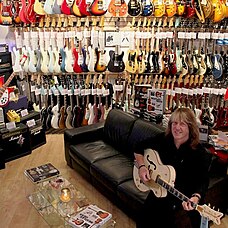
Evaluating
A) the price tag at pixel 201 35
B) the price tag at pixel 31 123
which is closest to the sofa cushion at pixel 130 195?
the price tag at pixel 31 123

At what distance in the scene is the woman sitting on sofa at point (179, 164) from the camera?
6.16 feet

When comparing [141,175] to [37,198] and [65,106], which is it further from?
[65,106]

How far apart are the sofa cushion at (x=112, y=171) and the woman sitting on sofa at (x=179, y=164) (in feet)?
2.58

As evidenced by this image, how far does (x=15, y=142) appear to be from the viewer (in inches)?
158

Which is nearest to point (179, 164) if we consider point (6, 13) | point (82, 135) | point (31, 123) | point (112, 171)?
point (112, 171)

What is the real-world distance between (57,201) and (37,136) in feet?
5.96

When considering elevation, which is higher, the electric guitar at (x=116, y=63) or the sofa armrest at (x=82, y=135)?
the electric guitar at (x=116, y=63)

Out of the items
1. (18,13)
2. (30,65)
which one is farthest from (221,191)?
(18,13)

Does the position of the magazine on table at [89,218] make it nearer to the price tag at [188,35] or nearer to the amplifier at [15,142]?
the amplifier at [15,142]

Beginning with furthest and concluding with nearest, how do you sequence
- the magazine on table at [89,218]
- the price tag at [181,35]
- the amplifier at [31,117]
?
the price tag at [181,35] → the amplifier at [31,117] → the magazine on table at [89,218]

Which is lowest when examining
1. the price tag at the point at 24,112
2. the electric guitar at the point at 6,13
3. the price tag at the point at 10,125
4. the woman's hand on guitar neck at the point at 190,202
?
the price tag at the point at 10,125

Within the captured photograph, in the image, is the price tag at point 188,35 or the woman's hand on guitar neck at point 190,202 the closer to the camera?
the woman's hand on guitar neck at point 190,202

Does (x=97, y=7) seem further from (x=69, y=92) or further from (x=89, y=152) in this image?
(x=89, y=152)

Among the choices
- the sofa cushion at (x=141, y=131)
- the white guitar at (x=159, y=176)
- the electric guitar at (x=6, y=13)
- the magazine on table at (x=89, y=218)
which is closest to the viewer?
the white guitar at (x=159, y=176)
